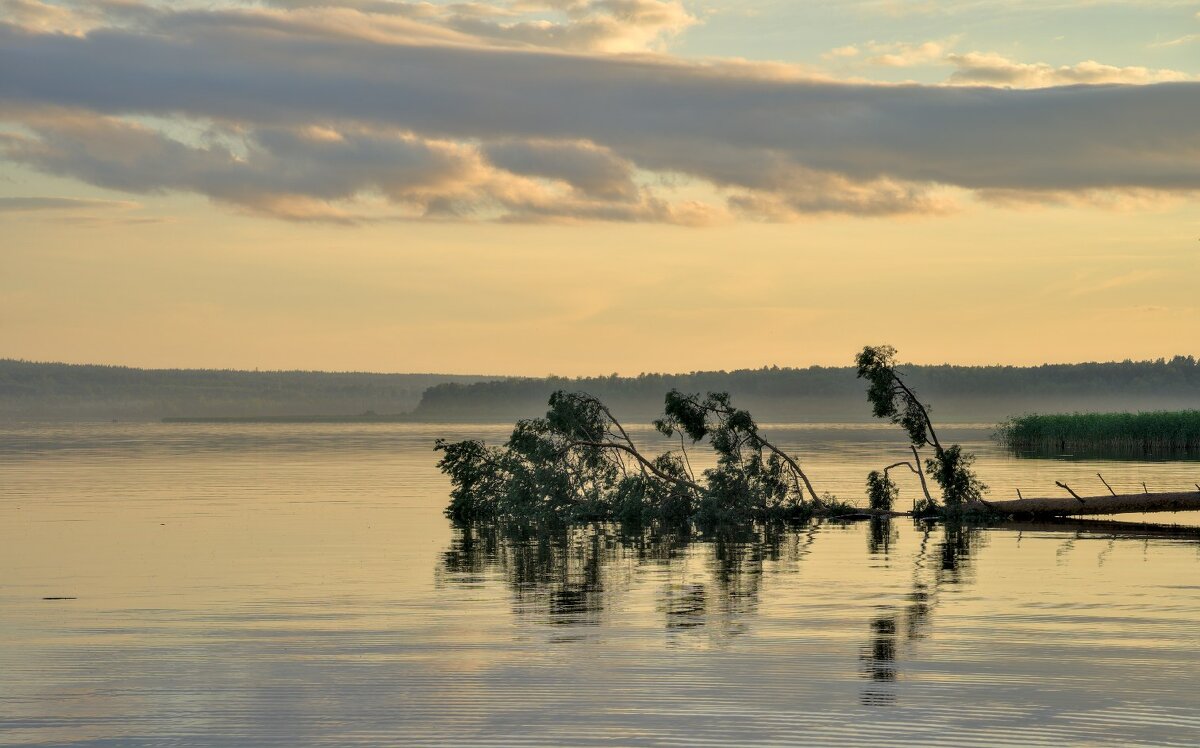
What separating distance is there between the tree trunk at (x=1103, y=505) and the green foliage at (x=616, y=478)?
5.56m

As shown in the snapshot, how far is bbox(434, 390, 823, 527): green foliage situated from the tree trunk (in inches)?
219

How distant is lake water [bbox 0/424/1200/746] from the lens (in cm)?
1379

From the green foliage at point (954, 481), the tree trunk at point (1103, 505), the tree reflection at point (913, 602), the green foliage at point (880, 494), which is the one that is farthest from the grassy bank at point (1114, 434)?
the tree reflection at point (913, 602)

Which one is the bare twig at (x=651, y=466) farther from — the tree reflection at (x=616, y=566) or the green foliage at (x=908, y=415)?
the green foliage at (x=908, y=415)

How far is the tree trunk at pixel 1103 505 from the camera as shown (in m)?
37.3

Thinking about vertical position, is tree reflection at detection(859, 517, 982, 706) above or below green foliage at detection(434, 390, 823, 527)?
below

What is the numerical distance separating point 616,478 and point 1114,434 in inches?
2416

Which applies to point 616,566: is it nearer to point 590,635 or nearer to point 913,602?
point 913,602

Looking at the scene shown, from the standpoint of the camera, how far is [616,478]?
41.8 m

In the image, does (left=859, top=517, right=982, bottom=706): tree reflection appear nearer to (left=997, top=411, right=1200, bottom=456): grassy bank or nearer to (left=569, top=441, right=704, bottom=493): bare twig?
(left=569, top=441, right=704, bottom=493): bare twig

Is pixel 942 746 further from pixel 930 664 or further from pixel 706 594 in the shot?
pixel 706 594

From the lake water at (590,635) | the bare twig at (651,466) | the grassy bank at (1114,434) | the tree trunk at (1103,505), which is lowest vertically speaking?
the lake water at (590,635)

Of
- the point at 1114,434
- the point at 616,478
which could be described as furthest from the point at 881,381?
the point at 1114,434

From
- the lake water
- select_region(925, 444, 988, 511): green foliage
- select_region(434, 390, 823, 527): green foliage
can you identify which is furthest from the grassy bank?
the lake water
